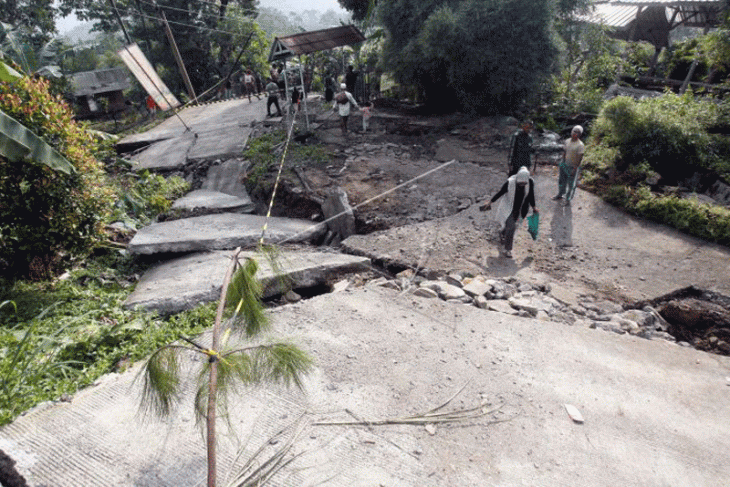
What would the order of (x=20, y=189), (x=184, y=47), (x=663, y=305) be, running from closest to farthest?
(x=20, y=189) → (x=663, y=305) → (x=184, y=47)

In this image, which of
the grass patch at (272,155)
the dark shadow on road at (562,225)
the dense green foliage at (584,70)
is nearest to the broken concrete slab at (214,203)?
the grass patch at (272,155)

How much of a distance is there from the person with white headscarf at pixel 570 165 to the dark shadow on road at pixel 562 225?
197 mm

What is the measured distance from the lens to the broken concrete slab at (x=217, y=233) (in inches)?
221

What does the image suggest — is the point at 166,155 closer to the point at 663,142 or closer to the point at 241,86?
the point at 663,142

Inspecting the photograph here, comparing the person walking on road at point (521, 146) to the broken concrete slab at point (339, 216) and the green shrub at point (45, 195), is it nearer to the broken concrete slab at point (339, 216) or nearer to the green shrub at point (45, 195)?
the broken concrete slab at point (339, 216)

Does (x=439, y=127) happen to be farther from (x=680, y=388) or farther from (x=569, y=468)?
(x=569, y=468)

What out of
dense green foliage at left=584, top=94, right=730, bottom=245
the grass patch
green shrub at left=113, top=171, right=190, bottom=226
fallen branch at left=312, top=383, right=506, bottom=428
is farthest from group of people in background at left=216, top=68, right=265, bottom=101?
fallen branch at left=312, top=383, right=506, bottom=428

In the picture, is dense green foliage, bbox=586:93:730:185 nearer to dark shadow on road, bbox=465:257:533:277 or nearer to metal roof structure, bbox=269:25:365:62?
dark shadow on road, bbox=465:257:533:277

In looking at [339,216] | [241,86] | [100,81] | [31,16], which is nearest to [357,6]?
[241,86]

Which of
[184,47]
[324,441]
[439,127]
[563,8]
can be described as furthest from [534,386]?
[184,47]

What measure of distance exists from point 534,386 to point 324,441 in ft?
5.67

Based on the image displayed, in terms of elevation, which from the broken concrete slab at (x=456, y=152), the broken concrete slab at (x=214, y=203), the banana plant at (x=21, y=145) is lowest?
the broken concrete slab at (x=214, y=203)

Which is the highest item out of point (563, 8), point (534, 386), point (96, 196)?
point (563, 8)

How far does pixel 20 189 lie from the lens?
4.87 m
